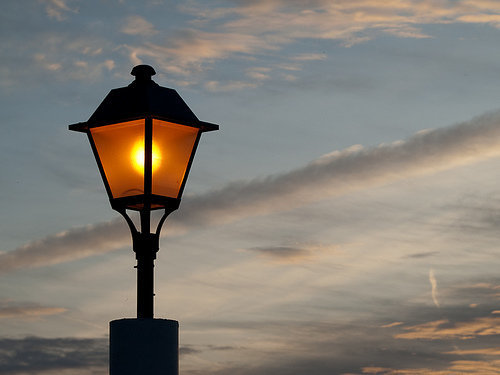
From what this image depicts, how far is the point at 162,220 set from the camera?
8352 mm

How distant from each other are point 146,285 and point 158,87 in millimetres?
1977

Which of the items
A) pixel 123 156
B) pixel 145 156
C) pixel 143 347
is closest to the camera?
pixel 143 347

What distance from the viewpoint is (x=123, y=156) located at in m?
8.29

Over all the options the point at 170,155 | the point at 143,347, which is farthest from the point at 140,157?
the point at 143,347

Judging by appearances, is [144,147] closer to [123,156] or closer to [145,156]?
[145,156]

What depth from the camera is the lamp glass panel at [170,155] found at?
8250mm

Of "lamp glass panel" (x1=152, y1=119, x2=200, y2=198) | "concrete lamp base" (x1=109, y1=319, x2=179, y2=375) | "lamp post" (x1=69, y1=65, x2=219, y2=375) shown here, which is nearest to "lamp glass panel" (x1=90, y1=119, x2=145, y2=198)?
"lamp post" (x1=69, y1=65, x2=219, y2=375)

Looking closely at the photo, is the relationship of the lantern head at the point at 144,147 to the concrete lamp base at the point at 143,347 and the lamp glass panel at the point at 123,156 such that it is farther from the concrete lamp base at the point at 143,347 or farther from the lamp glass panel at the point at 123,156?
the concrete lamp base at the point at 143,347

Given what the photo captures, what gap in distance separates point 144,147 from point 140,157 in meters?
0.11

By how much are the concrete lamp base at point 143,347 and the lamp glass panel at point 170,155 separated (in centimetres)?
128

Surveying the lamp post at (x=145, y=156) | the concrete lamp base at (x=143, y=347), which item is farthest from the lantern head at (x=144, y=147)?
the concrete lamp base at (x=143, y=347)

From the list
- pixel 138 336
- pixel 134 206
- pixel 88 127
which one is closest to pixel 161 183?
pixel 134 206

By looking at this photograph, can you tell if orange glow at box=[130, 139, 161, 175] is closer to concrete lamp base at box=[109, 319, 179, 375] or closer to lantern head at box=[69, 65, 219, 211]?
lantern head at box=[69, 65, 219, 211]

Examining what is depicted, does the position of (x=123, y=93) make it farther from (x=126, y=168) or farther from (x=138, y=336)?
(x=138, y=336)
